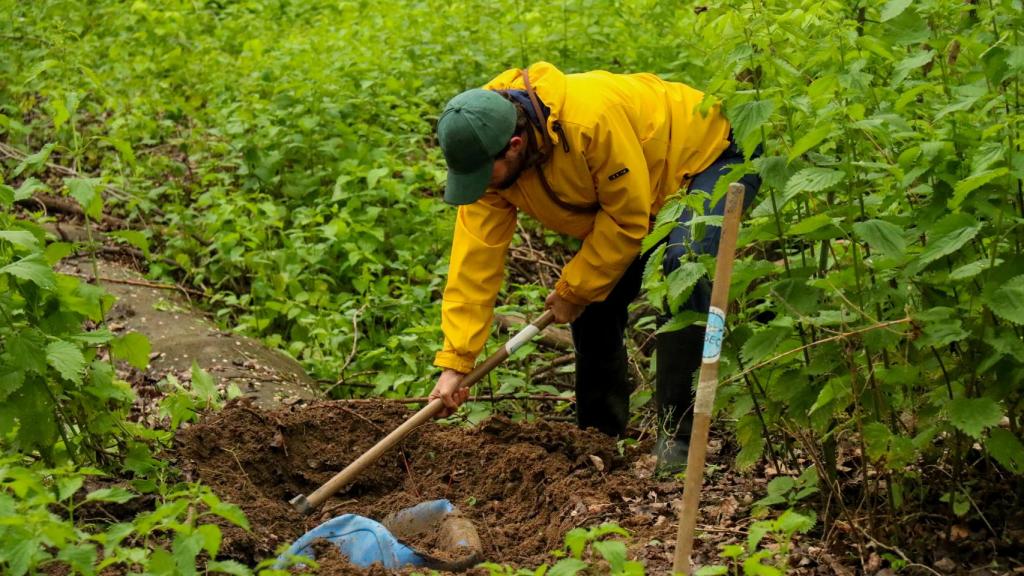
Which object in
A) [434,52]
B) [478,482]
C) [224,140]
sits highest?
[434,52]

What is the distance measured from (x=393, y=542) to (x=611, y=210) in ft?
4.83

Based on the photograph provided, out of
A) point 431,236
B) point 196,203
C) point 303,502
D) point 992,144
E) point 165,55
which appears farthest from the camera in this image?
point 165,55

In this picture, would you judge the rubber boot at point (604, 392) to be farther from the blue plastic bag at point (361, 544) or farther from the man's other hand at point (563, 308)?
the blue plastic bag at point (361, 544)

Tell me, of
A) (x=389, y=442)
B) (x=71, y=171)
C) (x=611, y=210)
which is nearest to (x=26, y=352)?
(x=389, y=442)

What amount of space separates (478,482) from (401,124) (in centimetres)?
385

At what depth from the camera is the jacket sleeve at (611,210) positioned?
4082mm

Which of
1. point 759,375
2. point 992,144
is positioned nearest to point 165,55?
point 759,375

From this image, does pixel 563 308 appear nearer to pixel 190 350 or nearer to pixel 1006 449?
pixel 1006 449

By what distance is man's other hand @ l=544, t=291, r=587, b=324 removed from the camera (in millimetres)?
4512

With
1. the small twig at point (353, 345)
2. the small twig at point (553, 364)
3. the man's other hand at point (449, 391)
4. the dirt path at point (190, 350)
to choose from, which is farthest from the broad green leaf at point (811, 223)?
the small twig at point (353, 345)

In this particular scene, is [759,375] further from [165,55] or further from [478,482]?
[165,55]

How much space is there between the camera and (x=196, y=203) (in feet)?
25.2

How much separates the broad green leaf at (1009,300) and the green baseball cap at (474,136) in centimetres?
177

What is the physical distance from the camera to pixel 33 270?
3342 millimetres
